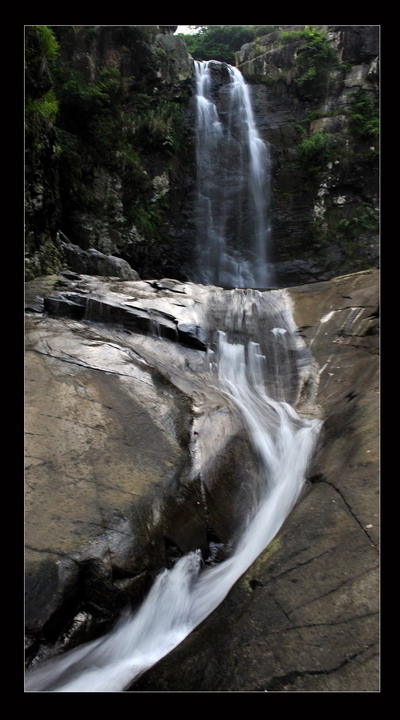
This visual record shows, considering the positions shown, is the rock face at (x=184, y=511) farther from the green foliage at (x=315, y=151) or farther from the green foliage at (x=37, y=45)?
the green foliage at (x=315, y=151)

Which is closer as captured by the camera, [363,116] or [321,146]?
[321,146]

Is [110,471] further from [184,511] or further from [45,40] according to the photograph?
[45,40]

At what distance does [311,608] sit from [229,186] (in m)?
16.6

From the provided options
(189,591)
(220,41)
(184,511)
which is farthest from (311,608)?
(220,41)

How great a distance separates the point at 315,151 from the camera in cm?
1752

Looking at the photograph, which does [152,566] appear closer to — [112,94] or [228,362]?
[228,362]

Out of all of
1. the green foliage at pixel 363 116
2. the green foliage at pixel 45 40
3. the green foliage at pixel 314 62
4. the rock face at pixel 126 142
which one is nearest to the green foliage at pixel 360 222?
the green foliage at pixel 363 116

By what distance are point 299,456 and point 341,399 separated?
46.1 inches

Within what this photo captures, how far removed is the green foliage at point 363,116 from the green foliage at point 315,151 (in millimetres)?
1159

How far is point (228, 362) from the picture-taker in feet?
24.2

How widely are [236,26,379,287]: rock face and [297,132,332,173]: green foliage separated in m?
0.04

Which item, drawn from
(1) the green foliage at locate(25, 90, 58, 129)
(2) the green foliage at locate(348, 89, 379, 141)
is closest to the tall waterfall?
(2) the green foliage at locate(348, 89, 379, 141)

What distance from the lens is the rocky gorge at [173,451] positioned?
2.83m

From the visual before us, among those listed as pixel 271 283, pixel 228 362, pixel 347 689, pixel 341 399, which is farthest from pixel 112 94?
pixel 347 689
